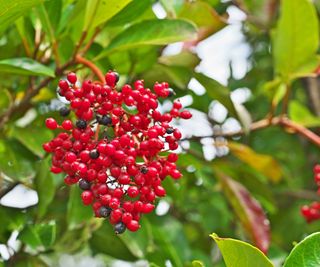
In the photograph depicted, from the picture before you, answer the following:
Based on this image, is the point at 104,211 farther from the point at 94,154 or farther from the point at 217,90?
the point at 217,90

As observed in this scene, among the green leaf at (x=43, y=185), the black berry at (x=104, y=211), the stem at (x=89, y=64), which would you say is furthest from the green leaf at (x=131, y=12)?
the black berry at (x=104, y=211)

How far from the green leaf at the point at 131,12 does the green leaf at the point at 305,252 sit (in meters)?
0.67

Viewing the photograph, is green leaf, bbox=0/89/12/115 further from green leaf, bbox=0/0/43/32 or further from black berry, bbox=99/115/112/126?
black berry, bbox=99/115/112/126

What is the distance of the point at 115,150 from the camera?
3.41ft

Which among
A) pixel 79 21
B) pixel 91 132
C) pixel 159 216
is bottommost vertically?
pixel 159 216

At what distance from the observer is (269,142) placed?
9.20ft

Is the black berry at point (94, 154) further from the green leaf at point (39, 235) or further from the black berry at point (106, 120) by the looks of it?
the green leaf at point (39, 235)

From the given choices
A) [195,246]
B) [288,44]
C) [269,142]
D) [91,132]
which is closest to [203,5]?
[288,44]

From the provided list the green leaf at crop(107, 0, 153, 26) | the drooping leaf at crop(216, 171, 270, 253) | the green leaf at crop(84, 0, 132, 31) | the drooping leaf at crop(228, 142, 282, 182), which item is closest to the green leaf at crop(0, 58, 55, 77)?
the green leaf at crop(84, 0, 132, 31)

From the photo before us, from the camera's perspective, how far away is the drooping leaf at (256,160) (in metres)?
2.00

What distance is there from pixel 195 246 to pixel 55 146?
1384 millimetres

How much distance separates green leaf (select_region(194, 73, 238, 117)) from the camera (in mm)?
1646

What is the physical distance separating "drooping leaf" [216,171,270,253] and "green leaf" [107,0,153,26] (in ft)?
1.87

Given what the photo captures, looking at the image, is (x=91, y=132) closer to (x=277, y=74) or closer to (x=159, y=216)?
(x=159, y=216)
